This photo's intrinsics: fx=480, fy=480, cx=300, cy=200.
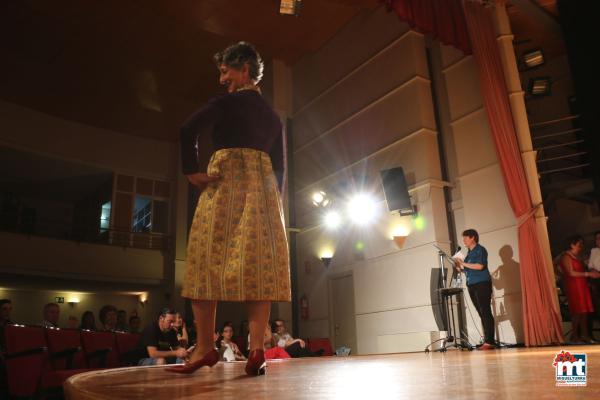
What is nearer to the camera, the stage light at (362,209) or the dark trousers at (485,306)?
the dark trousers at (485,306)

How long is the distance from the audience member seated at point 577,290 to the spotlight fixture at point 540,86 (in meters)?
2.70

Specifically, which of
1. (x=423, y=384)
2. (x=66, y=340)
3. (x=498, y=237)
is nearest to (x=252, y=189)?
(x=423, y=384)

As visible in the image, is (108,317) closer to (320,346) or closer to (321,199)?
(320,346)

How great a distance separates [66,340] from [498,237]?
17.2 feet

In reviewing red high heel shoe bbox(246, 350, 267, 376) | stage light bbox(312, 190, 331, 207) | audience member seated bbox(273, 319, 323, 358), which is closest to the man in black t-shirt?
audience member seated bbox(273, 319, 323, 358)

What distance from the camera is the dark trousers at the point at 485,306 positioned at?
5.38 metres

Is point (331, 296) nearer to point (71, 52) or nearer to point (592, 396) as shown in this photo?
point (71, 52)

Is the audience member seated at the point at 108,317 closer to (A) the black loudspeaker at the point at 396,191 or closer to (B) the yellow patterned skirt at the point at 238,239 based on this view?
(A) the black loudspeaker at the point at 396,191

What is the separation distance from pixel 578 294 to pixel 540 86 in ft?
11.1

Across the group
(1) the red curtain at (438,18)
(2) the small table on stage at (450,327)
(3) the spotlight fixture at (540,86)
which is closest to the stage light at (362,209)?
(2) the small table on stage at (450,327)

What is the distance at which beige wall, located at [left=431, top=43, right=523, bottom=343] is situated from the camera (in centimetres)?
620

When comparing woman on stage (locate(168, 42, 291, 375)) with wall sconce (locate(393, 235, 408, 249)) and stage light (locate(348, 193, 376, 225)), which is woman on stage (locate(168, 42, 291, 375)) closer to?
wall sconce (locate(393, 235, 408, 249))

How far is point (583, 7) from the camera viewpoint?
20.4ft

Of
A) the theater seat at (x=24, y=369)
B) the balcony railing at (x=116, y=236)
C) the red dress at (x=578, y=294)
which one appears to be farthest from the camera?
the balcony railing at (x=116, y=236)
